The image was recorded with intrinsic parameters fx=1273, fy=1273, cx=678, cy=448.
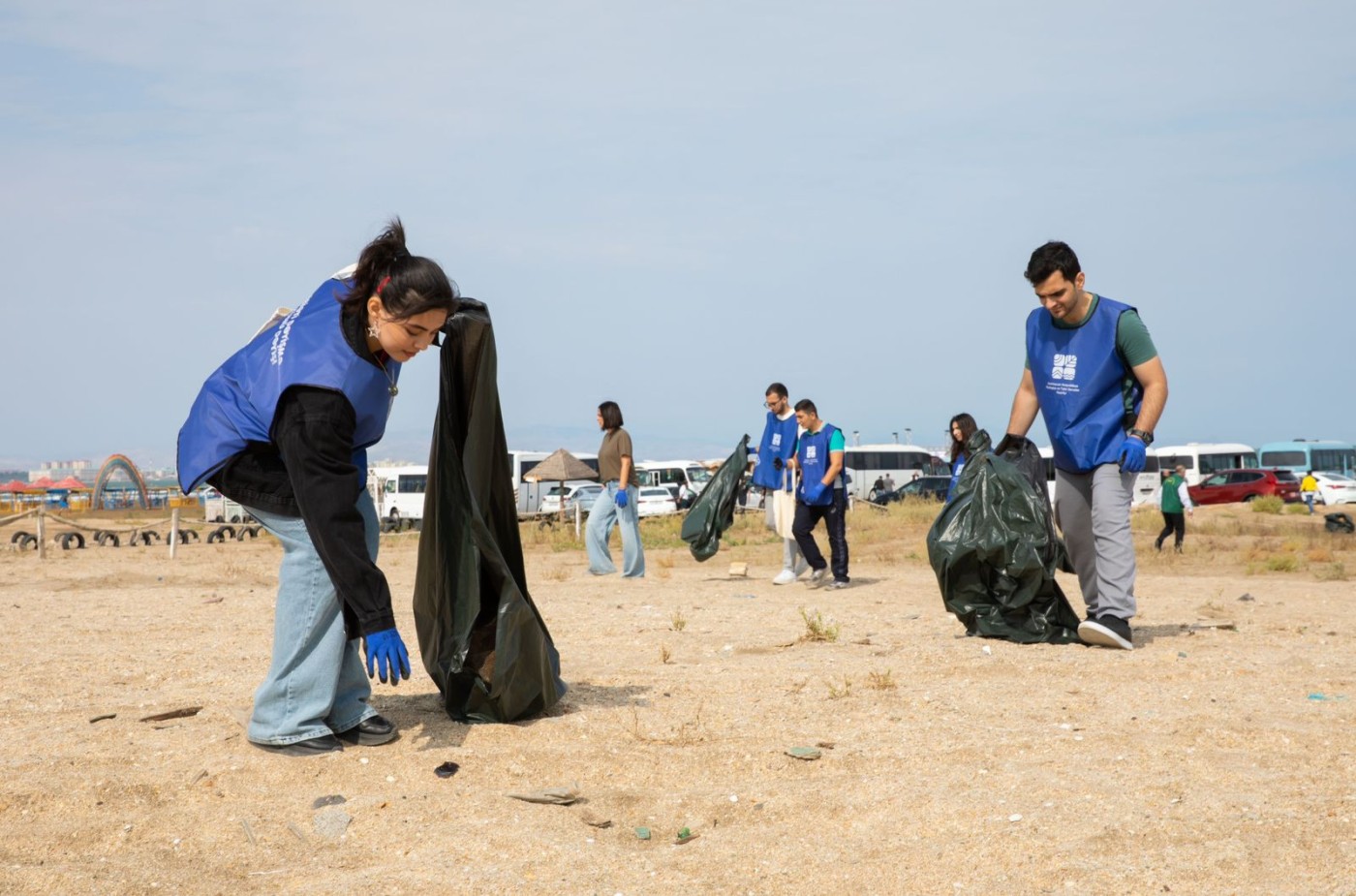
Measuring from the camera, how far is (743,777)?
381cm

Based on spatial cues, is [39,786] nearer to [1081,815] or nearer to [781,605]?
[1081,815]

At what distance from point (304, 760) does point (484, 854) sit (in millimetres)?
994

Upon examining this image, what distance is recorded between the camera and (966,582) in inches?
250

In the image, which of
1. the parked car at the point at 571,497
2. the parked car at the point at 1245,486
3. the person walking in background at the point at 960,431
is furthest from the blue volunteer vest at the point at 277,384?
the parked car at the point at 1245,486

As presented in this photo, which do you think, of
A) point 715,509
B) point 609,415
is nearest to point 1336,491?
point 715,509

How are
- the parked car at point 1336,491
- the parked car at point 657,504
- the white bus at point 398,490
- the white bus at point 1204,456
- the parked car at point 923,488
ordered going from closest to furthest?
1. the parked car at point 1336,491
2. the parked car at point 657,504
3. the parked car at point 923,488
4. the white bus at point 398,490
5. the white bus at point 1204,456

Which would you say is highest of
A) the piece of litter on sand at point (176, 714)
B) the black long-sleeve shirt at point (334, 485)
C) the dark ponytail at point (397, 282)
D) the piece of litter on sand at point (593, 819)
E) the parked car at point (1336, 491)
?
the dark ponytail at point (397, 282)

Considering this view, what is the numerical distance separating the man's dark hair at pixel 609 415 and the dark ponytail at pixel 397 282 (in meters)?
8.59

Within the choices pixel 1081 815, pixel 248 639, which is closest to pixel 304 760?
pixel 1081 815

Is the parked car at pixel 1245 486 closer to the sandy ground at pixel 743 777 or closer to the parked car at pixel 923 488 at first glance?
the parked car at pixel 923 488

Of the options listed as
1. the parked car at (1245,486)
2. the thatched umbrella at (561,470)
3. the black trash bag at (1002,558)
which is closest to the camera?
the black trash bag at (1002,558)

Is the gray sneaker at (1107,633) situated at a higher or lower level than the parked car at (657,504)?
higher

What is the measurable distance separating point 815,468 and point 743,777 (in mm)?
7236

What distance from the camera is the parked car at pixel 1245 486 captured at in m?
42.6
